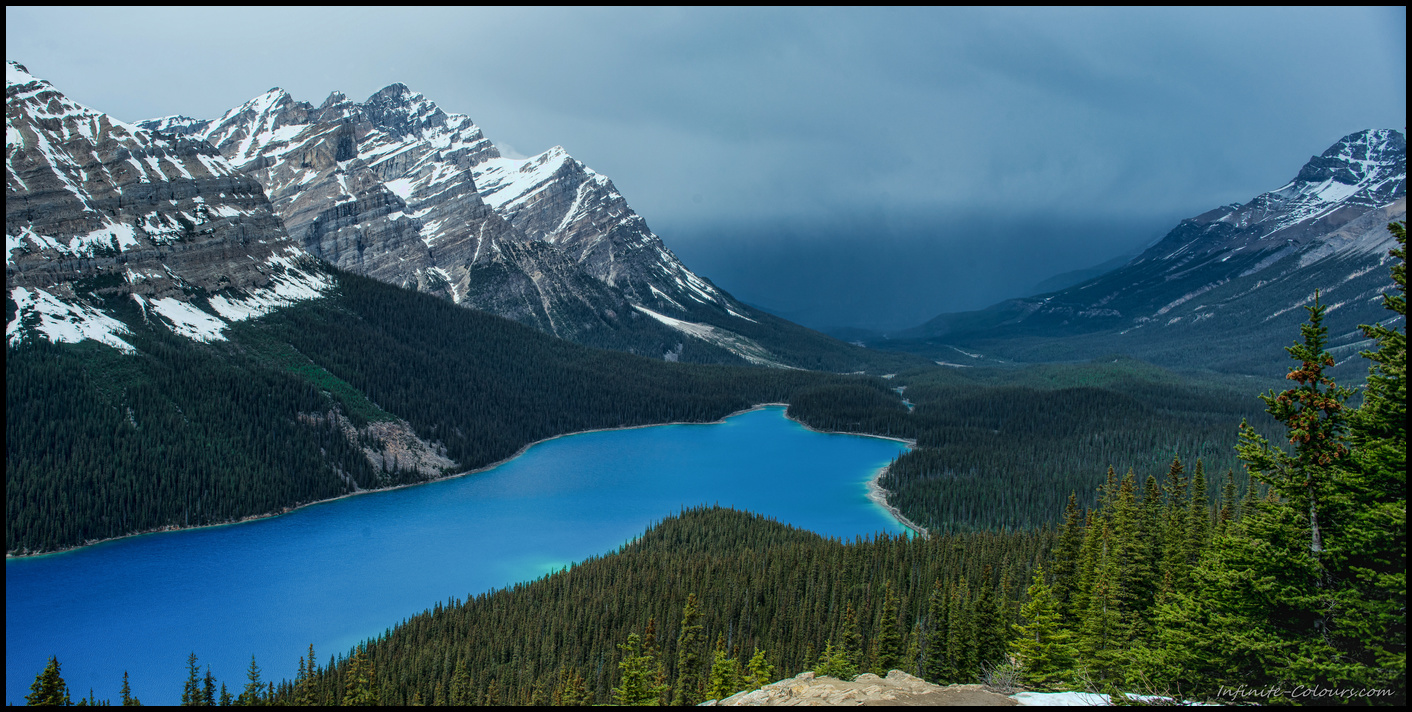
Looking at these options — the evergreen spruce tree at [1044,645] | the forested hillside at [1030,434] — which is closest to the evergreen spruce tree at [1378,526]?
the evergreen spruce tree at [1044,645]

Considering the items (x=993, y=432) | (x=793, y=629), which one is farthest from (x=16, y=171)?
(x=993, y=432)

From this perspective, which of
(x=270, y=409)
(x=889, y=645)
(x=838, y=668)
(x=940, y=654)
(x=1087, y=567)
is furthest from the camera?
(x=270, y=409)

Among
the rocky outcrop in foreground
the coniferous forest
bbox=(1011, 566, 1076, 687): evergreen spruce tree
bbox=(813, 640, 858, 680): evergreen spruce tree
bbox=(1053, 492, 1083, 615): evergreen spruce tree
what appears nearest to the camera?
the rocky outcrop in foreground

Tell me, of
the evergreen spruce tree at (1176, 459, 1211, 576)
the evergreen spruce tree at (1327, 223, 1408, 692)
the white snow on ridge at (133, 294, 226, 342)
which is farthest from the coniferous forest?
the white snow on ridge at (133, 294, 226, 342)

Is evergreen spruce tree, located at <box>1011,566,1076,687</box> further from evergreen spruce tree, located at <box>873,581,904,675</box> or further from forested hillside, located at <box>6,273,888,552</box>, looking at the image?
forested hillside, located at <box>6,273,888,552</box>

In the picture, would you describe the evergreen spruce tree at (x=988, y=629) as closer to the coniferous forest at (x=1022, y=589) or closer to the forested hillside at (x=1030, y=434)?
the coniferous forest at (x=1022, y=589)

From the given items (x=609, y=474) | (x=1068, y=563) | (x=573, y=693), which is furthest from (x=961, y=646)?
(x=609, y=474)

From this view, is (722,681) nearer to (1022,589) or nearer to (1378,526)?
(1378,526)
